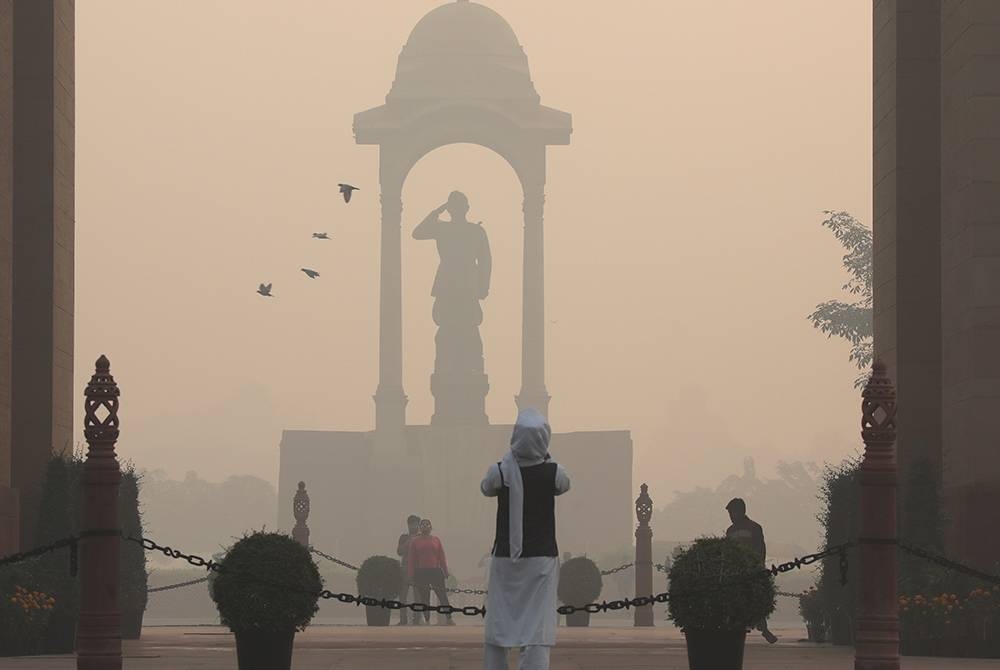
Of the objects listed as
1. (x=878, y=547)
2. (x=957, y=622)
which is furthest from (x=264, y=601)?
(x=957, y=622)

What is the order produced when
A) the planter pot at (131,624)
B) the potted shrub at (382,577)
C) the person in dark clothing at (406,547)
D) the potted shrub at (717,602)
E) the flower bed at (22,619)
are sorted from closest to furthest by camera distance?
1. the potted shrub at (717,602)
2. the flower bed at (22,619)
3. the planter pot at (131,624)
4. the person in dark clothing at (406,547)
5. the potted shrub at (382,577)

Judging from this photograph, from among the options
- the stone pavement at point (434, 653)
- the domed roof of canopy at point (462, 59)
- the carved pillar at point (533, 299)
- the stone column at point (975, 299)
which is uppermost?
the domed roof of canopy at point (462, 59)

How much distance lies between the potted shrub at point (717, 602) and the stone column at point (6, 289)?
10154 mm

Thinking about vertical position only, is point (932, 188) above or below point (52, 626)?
above

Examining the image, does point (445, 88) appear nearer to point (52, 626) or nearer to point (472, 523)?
point (472, 523)

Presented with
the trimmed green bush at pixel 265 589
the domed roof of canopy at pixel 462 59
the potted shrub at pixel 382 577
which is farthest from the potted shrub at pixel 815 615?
the domed roof of canopy at pixel 462 59

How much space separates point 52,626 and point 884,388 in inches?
408

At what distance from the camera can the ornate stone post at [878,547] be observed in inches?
621

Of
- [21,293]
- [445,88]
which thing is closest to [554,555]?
[21,293]

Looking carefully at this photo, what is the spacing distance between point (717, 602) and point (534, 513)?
9.27 ft

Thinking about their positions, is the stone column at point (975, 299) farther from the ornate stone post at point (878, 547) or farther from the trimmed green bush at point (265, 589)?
the trimmed green bush at point (265, 589)

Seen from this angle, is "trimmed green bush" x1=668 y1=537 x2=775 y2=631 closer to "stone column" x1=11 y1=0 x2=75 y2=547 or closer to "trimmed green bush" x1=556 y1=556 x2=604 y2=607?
"stone column" x1=11 y1=0 x2=75 y2=547

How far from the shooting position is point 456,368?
2532 inches

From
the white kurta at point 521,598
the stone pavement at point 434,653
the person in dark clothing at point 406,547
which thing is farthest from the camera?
the person in dark clothing at point 406,547
